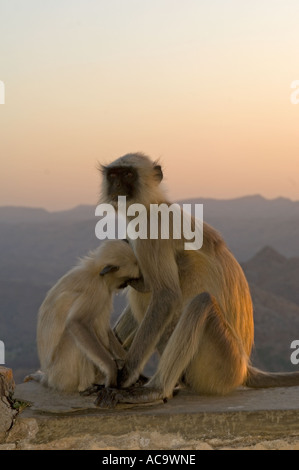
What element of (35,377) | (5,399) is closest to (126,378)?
(5,399)

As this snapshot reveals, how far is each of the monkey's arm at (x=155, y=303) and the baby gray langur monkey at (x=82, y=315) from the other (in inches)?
4.8

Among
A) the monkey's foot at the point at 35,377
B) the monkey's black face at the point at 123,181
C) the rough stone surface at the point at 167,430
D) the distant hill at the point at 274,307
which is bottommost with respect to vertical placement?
the distant hill at the point at 274,307

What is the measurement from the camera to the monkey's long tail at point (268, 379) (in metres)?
4.92

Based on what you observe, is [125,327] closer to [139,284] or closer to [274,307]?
[139,284]

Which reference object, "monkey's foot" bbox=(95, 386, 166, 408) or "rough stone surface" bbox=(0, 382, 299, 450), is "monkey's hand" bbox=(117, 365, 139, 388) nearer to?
"monkey's foot" bbox=(95, 386, 166, 408)

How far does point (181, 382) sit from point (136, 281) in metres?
0.79

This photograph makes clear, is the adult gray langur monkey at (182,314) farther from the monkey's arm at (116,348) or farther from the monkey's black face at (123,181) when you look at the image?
the monkey's arm at (116,348)

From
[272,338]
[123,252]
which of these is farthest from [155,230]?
[272,338]

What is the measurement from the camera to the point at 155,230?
15.6 feet

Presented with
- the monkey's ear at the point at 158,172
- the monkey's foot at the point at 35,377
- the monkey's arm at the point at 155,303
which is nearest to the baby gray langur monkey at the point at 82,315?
the monkey's arm at the point at 155,303

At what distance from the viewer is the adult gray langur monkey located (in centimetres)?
446

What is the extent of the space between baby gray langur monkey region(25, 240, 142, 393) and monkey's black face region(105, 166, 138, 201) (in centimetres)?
36

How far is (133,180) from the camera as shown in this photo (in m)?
5.02
